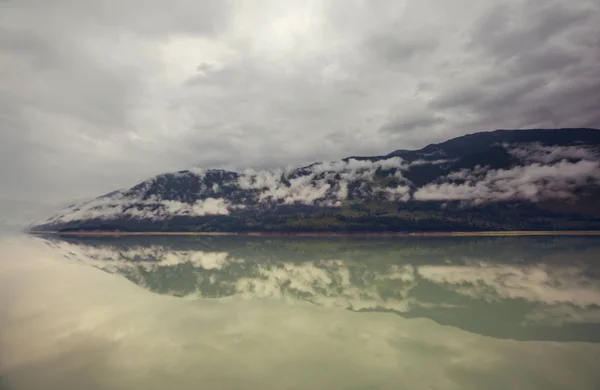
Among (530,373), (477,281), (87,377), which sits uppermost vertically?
(87,377)

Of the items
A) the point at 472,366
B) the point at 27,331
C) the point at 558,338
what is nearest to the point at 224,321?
the point at 27,331

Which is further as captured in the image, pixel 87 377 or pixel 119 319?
pixel 119 319

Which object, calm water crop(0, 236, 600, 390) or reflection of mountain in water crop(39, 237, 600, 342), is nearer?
calm water crop(0, 236, 600, 390)

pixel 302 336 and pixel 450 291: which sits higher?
pixel 302 336

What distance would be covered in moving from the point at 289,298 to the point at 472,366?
22.3 metres

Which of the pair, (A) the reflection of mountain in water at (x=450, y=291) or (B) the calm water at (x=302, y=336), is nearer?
(B) the calm water at (x=302, y=336)

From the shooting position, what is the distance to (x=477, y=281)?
5000 cm

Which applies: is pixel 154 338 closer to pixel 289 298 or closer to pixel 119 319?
pixel 119 319

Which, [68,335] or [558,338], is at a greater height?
[68,335]

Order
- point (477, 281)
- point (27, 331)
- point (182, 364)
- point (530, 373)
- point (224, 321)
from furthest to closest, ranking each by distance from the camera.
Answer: point (477, 281), point (224, 321), point (27, 331), point (182, 364), point (530, 373)

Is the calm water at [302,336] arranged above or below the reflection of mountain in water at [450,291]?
above

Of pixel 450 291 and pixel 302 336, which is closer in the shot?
pixel 302 336

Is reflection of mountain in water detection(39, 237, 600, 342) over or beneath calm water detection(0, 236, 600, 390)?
beneath

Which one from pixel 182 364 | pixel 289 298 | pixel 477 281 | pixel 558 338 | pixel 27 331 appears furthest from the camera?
pixel 477 281
